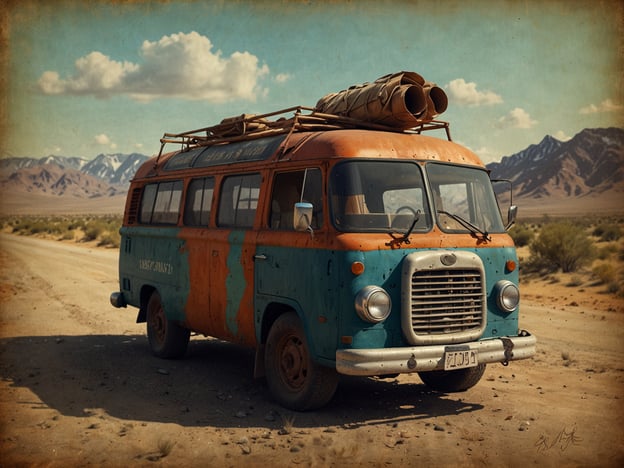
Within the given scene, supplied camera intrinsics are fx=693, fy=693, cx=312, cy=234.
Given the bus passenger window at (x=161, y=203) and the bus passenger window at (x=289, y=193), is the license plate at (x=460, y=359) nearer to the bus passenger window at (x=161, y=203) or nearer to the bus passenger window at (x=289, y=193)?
the bus passenger window at (x=289, y=193)

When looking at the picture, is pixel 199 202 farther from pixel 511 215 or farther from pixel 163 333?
pixel 511 215

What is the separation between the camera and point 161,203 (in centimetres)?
1017

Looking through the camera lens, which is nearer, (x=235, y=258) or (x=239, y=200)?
(x=235, y=258)

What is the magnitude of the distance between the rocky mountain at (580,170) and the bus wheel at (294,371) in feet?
382

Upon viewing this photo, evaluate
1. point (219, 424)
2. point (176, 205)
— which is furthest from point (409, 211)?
point (176, 205)

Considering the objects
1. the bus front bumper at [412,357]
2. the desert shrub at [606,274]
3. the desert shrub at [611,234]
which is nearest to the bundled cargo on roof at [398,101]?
the bus front bumper at [412,357]

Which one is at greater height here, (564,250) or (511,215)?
(511,215)

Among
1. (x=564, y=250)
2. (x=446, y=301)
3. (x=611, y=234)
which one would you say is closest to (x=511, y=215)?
(x=446, y=301)

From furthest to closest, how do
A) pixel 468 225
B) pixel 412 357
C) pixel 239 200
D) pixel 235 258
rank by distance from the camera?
pixel 239 200, pixel 235 258, pixel 468 225, pixel 412 357

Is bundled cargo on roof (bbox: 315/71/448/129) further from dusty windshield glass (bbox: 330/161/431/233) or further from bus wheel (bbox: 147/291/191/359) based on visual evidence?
bus wheel (bbox: 147/291/191/359)

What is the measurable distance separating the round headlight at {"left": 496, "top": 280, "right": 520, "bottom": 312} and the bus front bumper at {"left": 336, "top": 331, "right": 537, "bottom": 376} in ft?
1.17

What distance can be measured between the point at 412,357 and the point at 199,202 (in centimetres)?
394

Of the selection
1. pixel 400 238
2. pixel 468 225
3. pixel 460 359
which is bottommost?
pixel 460 359

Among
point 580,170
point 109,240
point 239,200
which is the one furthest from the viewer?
point 580,170
